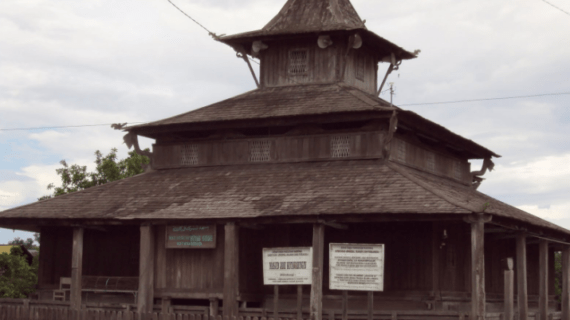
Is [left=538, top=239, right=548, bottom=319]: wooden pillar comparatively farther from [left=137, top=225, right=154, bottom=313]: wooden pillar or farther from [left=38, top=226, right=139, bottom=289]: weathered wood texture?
[left=38, top=226, right=139, bottom=289]: weathered wood texture

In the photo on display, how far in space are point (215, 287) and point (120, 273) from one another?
15.7 feet

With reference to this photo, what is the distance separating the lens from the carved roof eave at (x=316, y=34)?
1297 inches

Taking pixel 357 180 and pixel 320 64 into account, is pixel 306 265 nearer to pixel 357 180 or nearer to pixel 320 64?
pixel 357 180

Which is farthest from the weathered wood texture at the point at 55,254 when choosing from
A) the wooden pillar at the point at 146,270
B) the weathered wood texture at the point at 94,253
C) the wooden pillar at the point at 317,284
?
the wooden pillar at the point at 317,284

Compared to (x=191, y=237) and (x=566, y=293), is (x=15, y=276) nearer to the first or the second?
(x=191, y=237)

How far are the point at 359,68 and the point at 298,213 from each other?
10687 millimetres

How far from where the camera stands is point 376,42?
3447cm

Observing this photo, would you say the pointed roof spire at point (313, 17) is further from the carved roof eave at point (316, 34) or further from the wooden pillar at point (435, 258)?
the wooden pillar at point (435, 258)

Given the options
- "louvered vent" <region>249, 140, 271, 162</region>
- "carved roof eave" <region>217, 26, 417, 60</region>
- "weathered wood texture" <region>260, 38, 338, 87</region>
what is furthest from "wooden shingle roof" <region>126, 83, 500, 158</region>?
"carved roof eave" <region>217, 26, 417, 60</region>

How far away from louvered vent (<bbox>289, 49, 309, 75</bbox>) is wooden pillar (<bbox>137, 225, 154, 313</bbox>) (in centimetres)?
912

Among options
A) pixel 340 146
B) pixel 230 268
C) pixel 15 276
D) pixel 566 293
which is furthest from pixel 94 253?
pixel 15 276

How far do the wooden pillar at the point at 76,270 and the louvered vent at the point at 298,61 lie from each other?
33.6 ft

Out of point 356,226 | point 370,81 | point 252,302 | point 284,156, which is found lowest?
point 252,302

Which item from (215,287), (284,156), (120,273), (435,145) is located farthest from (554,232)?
(120,273)
